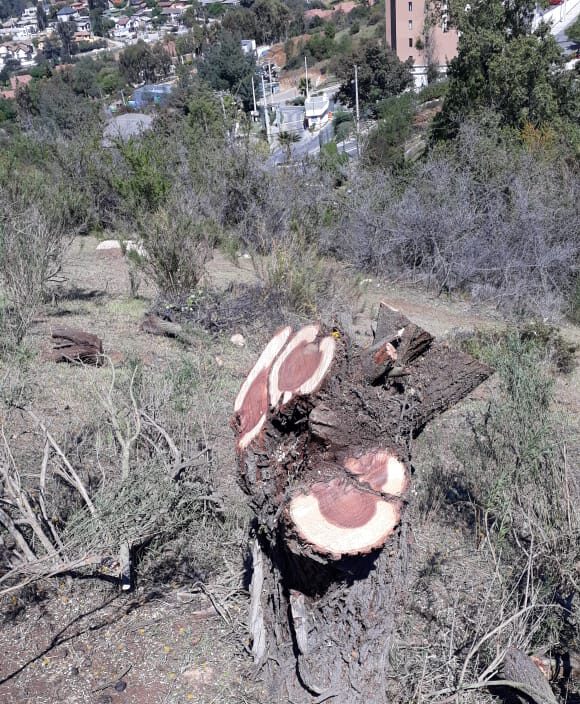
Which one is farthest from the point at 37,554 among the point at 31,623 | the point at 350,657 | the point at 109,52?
the point at 109,52

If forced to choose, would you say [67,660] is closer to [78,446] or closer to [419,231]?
[78,446]

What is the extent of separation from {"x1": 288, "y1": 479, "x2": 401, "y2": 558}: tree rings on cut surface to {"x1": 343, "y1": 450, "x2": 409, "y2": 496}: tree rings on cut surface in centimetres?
5

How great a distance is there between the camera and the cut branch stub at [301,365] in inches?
91.2

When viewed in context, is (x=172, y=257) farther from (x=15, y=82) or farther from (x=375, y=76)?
(x=15, y=82)

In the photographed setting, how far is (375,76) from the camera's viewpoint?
40219 mm

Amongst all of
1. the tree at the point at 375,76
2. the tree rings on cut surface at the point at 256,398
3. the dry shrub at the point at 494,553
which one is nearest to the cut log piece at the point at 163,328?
the dry shrub at the point at 494,553

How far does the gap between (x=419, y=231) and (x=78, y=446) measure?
8.39 meters

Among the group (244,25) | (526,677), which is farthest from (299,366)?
(244,25)

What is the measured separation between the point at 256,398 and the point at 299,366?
0.89 ft

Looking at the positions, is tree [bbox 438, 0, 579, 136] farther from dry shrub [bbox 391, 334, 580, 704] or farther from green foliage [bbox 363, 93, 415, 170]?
dry shrub [bbox 391, 334, 580, 704]

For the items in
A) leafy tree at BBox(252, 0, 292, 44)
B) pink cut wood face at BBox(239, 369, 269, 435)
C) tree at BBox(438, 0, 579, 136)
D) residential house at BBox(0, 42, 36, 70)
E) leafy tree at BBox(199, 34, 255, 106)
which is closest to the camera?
pink cut wood face at BBox(239, 369, 269, 435)

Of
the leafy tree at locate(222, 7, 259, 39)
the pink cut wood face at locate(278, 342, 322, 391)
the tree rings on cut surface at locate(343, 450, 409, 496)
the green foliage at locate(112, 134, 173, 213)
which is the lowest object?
the leafy tree at locate(222, 7, 259, 39)

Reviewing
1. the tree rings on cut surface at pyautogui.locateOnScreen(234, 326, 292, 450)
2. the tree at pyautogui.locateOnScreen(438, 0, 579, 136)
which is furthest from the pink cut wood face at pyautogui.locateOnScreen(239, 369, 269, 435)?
the tree at pyautogui.locateOnScreen(438, 0, 579, 136)

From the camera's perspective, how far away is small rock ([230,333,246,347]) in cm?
698
